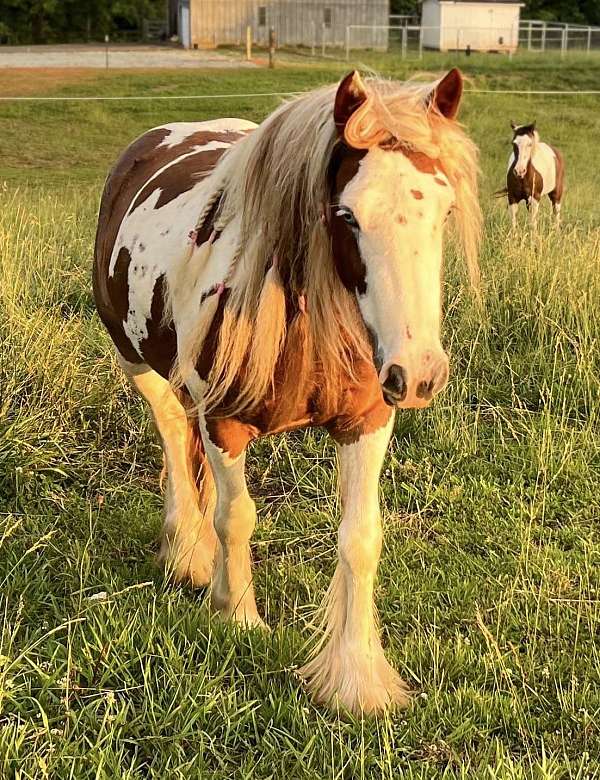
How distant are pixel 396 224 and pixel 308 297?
396mm

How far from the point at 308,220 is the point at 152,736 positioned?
53.3 inches

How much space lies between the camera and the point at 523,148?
9.65 meters

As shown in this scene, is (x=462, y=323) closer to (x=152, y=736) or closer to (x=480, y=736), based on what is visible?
(x=480, y=736)

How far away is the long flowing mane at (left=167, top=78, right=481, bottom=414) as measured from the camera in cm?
186

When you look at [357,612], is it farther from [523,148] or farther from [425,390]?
[523,148]

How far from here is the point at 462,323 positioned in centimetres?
449

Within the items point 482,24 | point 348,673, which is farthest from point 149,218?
point 482,24

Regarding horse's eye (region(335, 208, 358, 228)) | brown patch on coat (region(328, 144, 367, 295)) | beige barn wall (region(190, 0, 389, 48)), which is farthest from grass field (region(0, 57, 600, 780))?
beige barn wall (region(190, 0, 389, 48))

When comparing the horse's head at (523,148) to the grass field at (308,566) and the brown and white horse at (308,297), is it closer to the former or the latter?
the grass field at (308,566)

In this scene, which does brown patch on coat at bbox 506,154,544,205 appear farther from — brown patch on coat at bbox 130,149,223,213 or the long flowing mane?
the long flowing mane

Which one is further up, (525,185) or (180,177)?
(180,177)

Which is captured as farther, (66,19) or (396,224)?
(66,19)

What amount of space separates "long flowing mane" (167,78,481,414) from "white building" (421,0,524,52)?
35650 mm

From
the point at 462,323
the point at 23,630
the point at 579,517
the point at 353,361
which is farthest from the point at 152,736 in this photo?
the point at 462,323
